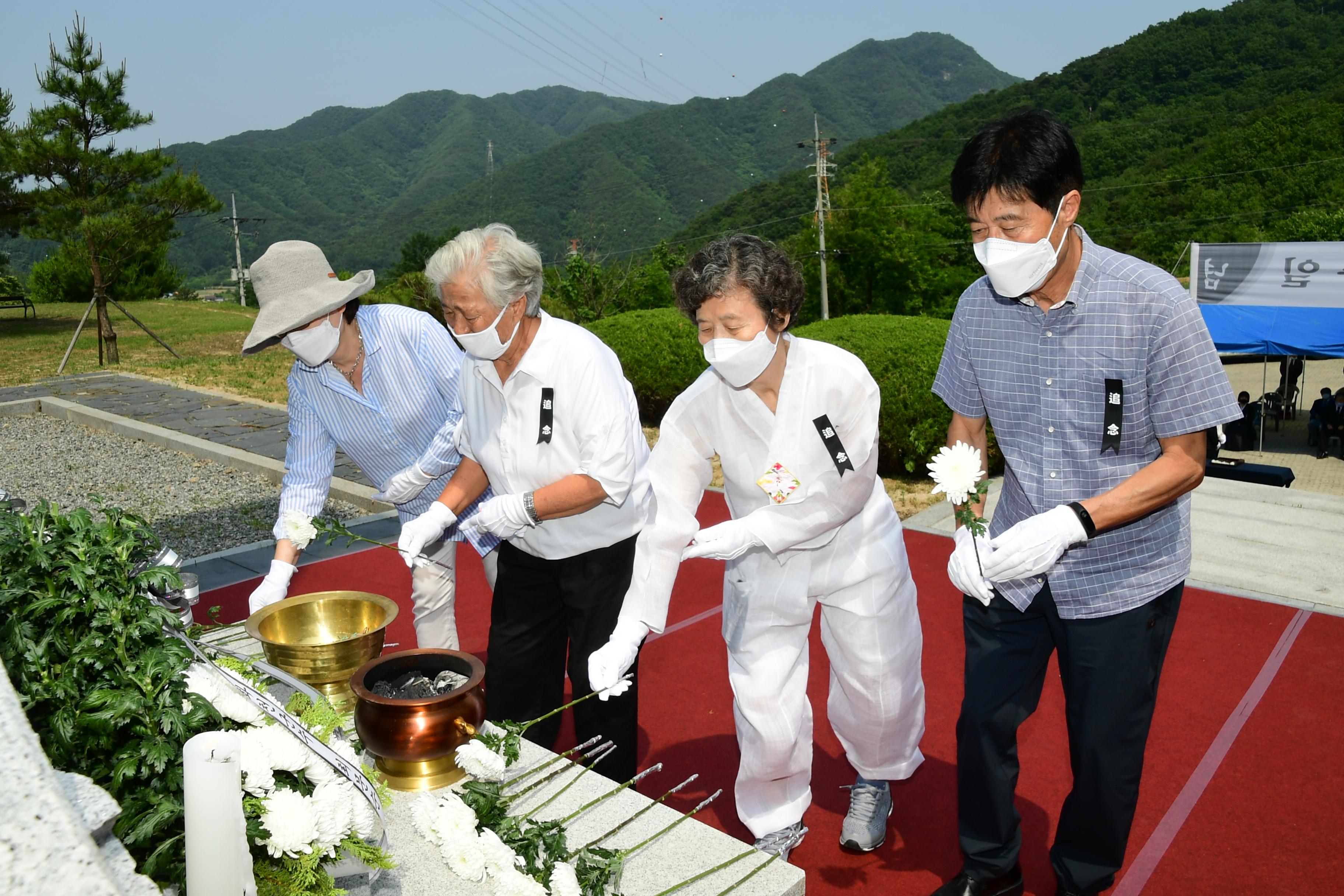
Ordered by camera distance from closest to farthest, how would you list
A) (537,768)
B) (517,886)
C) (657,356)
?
(517,886)
(537,768)
(657,356)

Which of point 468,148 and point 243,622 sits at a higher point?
point 468,148

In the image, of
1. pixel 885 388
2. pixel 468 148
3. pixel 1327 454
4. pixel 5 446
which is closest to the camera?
pixel 885 388

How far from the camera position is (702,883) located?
1842mm

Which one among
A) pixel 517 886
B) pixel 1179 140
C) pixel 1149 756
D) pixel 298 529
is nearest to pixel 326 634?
pixel 298 529

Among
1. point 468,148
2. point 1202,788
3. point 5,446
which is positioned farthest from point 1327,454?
point 468,148

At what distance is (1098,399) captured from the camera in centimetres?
246

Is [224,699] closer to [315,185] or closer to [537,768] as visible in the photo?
[537,768]

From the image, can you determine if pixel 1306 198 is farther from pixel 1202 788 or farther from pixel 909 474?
pixel 1202 788

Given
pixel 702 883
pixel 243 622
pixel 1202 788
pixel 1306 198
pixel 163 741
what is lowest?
pixel 1202 788

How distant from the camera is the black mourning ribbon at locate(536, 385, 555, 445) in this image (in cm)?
310

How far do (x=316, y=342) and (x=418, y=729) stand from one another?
1.76m

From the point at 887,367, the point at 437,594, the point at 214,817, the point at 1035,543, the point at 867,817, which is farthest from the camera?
the point at 887,367

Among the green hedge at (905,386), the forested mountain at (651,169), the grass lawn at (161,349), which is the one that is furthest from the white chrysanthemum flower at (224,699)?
the forested mountain at (651,169)

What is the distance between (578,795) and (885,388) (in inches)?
276
